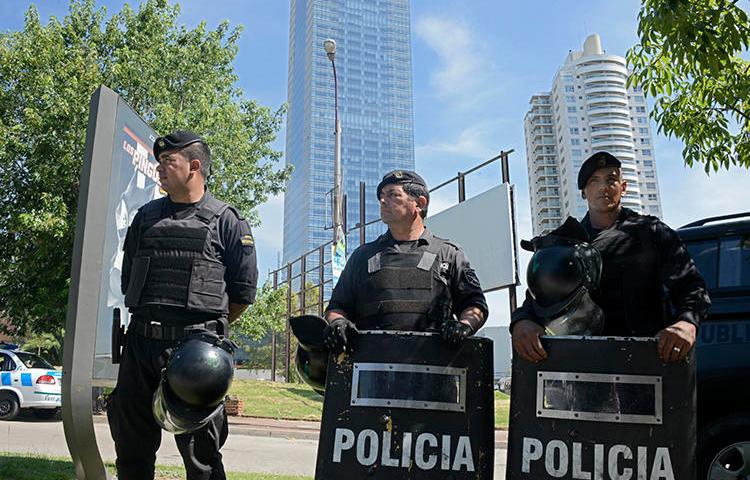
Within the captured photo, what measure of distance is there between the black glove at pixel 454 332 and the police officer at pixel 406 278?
0.93ft

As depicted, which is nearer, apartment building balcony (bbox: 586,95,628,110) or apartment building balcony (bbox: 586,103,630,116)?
apartment building balcony (bbox: 586,95,628,110)

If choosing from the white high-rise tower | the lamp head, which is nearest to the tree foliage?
the lamp head

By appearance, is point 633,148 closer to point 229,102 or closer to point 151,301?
point 229,102

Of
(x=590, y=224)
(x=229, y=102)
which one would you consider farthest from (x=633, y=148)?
(x=590, y=224)

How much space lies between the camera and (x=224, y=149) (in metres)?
15.9

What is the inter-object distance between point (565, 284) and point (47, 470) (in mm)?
5135

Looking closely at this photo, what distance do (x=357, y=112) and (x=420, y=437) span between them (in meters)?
94.1

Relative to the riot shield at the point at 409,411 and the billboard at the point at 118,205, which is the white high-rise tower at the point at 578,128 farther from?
the riot shield at the point at 409,411

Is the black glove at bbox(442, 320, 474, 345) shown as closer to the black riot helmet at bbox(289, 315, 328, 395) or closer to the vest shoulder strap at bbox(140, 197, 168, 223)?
the black riot helmet at bbox(289, 315, 328, 395)

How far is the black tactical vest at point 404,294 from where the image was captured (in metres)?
2.90

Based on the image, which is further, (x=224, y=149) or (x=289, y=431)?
(x=224, y=149)

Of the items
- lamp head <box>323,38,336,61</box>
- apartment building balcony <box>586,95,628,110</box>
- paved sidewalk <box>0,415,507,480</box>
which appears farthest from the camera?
apartment building balcony <box>586,95,628,110</box>

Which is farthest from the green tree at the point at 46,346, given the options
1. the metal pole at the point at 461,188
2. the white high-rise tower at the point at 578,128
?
the white high-rise tower at the point at 578,128

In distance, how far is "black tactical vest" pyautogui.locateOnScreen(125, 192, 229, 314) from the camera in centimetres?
296
